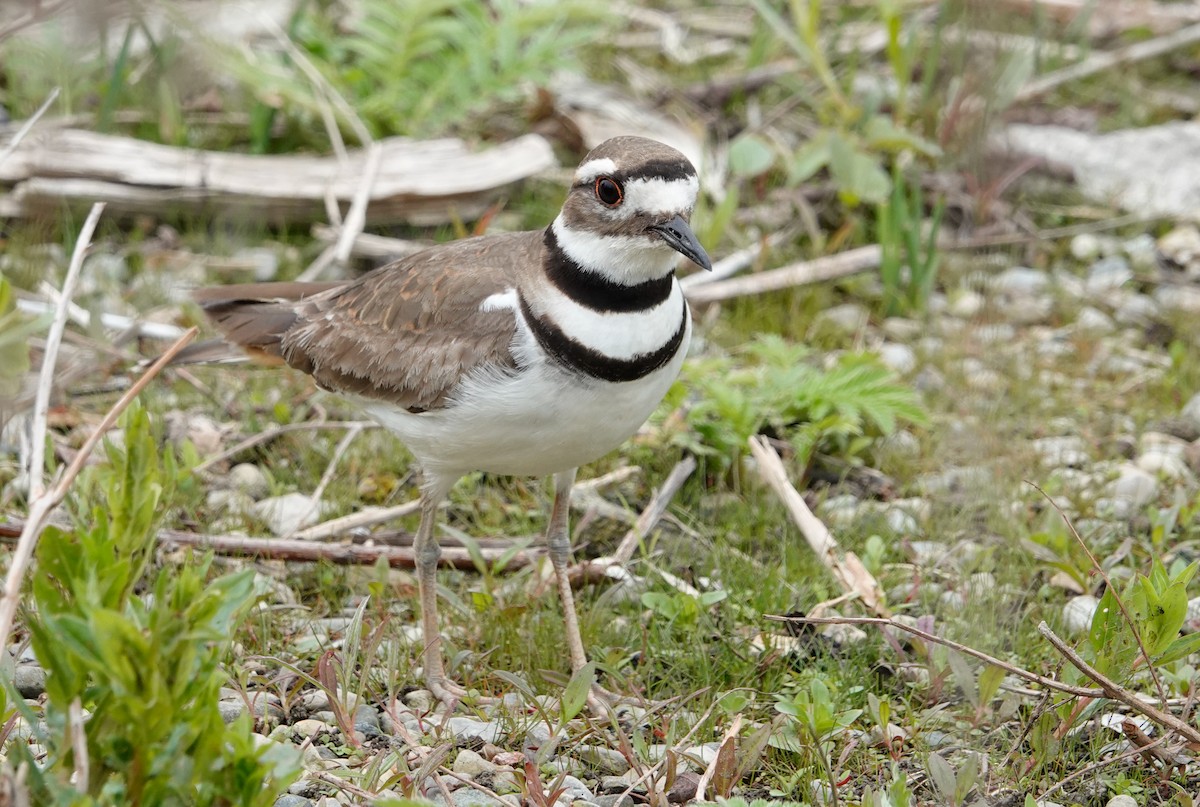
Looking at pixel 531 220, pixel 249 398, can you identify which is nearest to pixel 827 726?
pixel 249 398

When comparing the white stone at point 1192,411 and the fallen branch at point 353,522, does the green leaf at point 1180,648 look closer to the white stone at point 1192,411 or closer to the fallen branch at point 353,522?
the white stone at point 1192,411

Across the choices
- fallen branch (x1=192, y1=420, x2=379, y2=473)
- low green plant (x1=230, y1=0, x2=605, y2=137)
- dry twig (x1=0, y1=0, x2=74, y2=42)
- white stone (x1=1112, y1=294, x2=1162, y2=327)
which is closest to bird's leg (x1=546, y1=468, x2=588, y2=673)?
fallen branch (x1=192, y1=420, x2=379, y2=473)

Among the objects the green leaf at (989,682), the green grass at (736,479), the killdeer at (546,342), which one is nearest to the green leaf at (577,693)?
the green grass at (736,479)

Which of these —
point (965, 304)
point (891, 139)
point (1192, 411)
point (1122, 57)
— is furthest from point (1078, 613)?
point (1122, 57)

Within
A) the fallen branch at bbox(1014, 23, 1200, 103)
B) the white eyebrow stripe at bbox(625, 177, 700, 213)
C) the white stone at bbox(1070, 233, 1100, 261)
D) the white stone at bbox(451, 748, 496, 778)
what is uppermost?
the white eyebrow stripe at bbox(625, 177, 700, 213)

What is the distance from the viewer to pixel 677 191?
12.2 feet

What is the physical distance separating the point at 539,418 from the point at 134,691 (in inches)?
Result: 57.8

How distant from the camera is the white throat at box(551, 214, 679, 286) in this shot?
3775mm

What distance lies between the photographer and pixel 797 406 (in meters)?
5.14

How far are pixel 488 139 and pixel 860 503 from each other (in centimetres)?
342

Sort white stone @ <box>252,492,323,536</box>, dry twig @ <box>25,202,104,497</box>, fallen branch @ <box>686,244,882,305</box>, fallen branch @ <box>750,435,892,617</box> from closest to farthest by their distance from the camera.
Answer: dry twig @ <box>25,202,104,497</box> → fallen branch @ <box>750,435,892,617</box> → white stone @ <box>252,492,323,536</box> → fallen branch @ <box>686,244,882,305</box>

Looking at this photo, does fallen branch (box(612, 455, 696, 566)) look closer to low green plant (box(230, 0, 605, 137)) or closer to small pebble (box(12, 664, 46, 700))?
small pebble (box(12, 664, 46, 700))

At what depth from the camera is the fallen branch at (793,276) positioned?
6266 millimetres

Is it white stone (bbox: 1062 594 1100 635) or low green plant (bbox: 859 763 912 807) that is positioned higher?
low green plant (bbox: 859 763 912 807)
